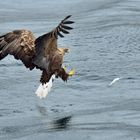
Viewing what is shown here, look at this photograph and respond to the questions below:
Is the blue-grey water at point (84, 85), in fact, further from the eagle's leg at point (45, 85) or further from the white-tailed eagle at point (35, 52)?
the white-tailed eagle at point (35, 52)

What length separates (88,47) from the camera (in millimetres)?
14125

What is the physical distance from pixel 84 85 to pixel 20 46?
58.6 inches

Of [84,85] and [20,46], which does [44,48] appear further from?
[84,85]

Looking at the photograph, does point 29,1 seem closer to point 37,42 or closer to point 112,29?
point 112,29

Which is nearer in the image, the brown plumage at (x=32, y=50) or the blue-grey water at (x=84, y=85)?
the blue-grey water at (x=84, y=85)

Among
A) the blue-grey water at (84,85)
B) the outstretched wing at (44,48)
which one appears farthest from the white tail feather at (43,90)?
the outstretched wing at (44,48)

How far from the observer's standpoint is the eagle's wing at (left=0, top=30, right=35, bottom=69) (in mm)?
10531

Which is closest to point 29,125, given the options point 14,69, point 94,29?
point 14,69

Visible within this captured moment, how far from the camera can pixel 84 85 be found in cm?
1162

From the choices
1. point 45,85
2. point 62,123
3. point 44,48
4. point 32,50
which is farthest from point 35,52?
point 62,123

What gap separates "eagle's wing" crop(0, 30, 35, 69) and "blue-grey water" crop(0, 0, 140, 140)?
0.65m

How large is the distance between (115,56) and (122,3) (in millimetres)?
5303

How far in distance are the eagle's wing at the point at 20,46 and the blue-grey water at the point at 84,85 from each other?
2.15ft

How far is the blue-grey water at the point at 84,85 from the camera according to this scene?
9.47m
